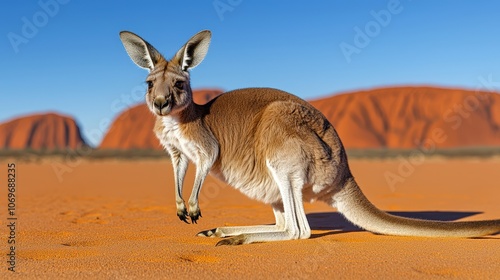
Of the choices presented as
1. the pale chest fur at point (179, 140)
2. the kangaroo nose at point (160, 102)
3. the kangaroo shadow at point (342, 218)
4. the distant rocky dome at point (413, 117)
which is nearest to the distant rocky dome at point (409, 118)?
the distant rocky dome at point (413, 117)

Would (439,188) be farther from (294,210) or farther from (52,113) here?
(52,113)

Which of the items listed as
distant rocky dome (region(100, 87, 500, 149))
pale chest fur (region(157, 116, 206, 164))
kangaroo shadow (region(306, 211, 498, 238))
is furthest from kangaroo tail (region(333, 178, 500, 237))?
distant rocky dome (region(100, 87, 500, 149))

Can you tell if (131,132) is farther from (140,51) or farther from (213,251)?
(213,251)

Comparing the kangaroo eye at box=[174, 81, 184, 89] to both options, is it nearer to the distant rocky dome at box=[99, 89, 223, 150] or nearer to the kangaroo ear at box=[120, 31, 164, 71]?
the kangaroo ear at box=[120, 31, 164, 71]

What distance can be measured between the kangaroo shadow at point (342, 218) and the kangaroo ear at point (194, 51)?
86.9 inches

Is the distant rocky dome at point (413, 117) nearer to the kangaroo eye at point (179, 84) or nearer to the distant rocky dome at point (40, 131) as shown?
the distant rocky dome at point (40, 131)

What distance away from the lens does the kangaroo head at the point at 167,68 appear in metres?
4.70

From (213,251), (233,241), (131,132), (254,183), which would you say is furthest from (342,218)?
(131,132)

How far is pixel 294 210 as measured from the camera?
15.6 feet

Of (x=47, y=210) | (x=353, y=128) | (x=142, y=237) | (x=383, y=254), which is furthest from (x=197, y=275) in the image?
(x=353, y=128)

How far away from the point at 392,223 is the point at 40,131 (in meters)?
124

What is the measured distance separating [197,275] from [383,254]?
1537 millimetres

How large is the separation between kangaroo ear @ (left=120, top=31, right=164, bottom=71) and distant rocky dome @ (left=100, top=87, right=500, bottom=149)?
79063mm

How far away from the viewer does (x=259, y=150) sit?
4941 millimetres
